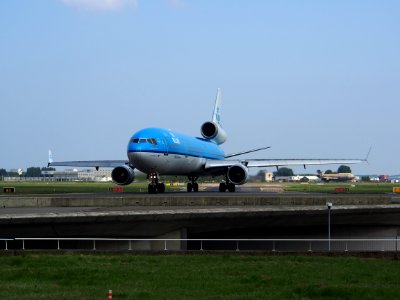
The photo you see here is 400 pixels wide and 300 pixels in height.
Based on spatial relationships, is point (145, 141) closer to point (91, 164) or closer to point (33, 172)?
point (91, 164)

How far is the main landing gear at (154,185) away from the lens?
178ft

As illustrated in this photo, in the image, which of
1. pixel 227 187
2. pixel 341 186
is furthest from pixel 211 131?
pixel 341 186

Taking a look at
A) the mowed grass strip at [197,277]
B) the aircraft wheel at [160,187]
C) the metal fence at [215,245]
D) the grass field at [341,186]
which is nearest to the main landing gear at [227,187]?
the aircraft wheel at [160,187]

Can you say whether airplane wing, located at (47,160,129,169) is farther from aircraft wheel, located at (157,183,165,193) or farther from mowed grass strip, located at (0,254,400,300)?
mowed grass strip, located at (0,254,400,300)

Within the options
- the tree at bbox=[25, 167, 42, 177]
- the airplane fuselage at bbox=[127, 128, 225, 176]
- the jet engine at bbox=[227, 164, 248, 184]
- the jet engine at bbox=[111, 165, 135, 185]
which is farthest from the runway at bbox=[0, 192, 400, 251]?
the tree at bbox=[25, 167, 42, 177]

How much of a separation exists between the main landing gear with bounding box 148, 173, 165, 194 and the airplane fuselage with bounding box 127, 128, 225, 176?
17.2 inches

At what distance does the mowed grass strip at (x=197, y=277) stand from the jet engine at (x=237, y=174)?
33.6 meters

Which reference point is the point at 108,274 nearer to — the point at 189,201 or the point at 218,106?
the point at 189,201

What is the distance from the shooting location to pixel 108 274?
2188 centimetres

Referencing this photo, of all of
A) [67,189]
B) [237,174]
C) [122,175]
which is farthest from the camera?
[67,189]

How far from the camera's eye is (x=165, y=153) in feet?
182

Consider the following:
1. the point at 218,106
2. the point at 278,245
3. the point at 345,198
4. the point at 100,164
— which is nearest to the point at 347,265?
the point at 278,245

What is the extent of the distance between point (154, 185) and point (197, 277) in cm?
3322

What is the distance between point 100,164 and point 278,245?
28.5 meters
